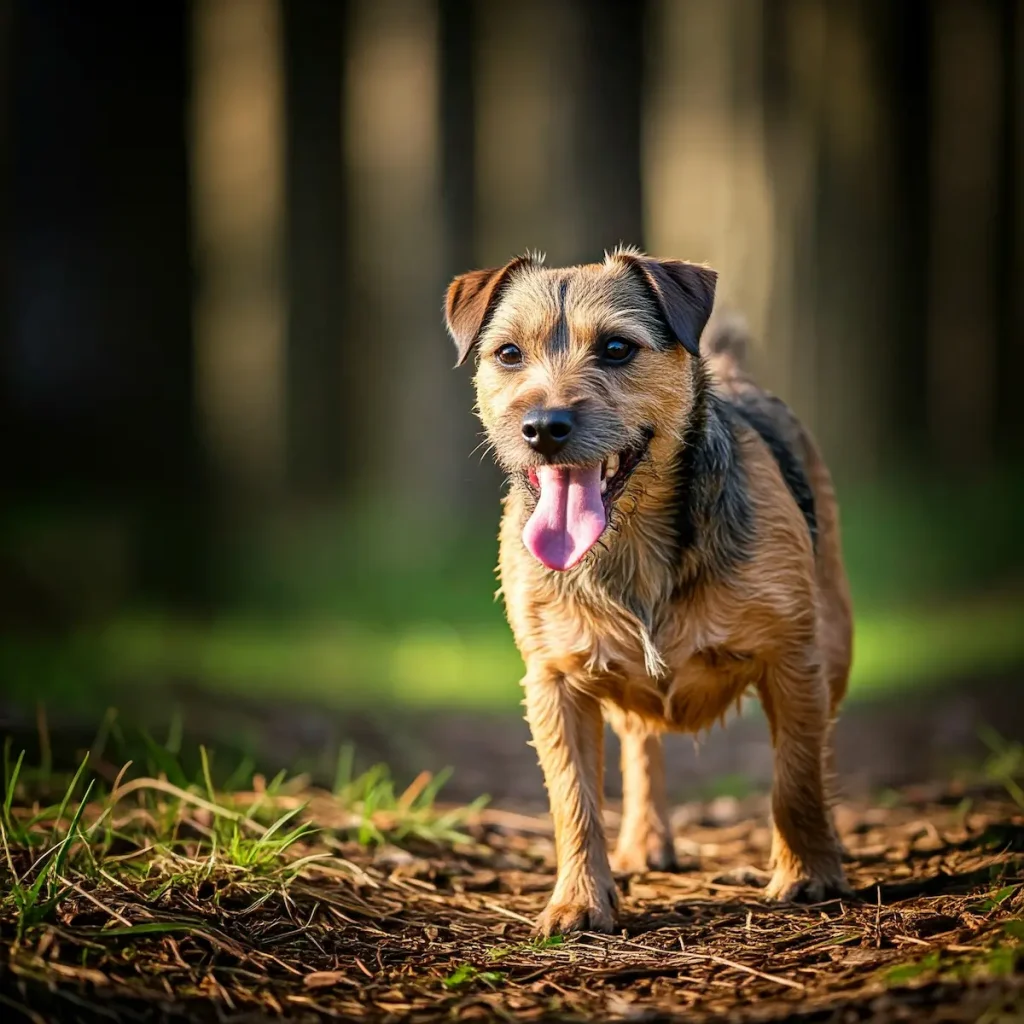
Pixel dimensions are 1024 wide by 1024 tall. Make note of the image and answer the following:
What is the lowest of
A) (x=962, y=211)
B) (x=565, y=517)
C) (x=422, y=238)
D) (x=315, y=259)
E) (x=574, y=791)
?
(x=574, y=791)

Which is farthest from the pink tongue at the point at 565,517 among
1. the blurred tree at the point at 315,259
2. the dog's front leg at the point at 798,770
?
the blurred tree at the point at 315,259

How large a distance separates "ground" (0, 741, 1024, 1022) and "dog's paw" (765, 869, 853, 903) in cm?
7

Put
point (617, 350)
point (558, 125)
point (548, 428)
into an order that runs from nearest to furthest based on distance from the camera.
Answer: point (548, 428) < point (617, 350) < point (558, 125)

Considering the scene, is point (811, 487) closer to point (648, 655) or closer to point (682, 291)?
point (682, 291)

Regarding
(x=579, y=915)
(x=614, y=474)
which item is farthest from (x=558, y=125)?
(x=579, y=915)

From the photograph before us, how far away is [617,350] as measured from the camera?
413 cm

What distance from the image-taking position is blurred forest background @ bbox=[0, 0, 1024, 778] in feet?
47.3

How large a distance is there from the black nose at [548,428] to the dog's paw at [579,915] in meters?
1.36

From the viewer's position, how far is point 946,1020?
2.48 metres

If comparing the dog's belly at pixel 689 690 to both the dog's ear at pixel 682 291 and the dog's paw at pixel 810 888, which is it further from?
the dog's ear at pixel 682 291

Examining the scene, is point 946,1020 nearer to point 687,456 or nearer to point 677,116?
point 687,456

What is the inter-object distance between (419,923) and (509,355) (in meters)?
1.85

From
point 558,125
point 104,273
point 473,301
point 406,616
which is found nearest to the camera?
point 473,301

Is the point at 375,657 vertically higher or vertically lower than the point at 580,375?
lower
